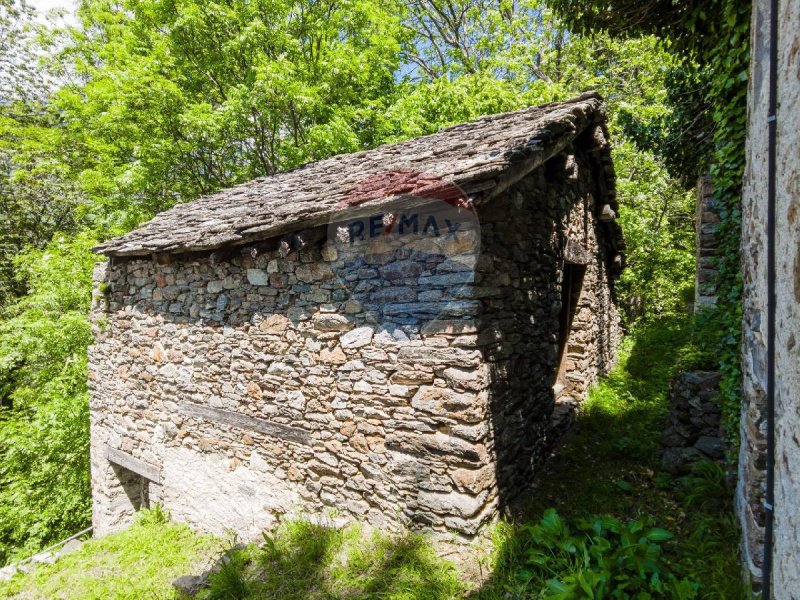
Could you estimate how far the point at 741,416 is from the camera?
285 centimetres

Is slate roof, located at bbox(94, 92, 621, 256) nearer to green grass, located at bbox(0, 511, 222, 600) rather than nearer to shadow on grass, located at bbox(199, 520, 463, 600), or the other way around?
shadow on grass, located at bbox(199, 520, 463, 600)

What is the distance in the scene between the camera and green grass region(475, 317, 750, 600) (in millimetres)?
2830

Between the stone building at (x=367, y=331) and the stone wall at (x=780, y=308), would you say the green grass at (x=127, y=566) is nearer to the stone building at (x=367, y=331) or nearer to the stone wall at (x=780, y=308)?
the stone building at (x=367, y=331)

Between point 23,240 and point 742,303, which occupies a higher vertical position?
point 23,240

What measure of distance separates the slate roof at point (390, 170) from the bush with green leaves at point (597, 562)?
8.29ft

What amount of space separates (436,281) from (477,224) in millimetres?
537

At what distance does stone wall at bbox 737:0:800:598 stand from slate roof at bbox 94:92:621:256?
1.37 m

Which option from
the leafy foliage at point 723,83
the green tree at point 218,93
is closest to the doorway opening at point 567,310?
the leafy foliage at point 723,83

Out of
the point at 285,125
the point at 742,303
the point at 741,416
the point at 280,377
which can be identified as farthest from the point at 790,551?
the point at 285,125

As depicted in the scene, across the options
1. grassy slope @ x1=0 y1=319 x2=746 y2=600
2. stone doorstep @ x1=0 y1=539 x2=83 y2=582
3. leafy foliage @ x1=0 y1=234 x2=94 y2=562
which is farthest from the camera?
leafy foliage @ x1=0 y1=234 x2=94 y2=562

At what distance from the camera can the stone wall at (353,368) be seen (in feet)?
10.7

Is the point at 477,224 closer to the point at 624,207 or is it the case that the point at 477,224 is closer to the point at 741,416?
the point at 741,416

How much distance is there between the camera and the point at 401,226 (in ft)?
11.2

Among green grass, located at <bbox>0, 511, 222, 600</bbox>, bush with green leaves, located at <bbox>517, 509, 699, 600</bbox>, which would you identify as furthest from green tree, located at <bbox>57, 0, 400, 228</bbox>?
bush with green leaves, located at <bbox>517, 509, 699, 600</bbox>
